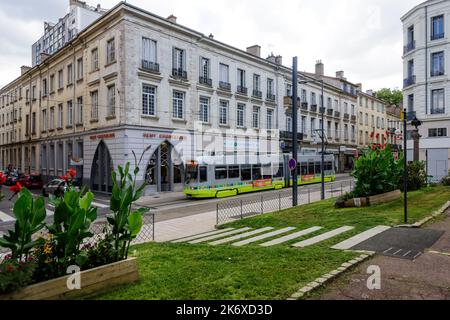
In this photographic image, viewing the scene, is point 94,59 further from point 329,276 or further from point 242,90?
point 329,276

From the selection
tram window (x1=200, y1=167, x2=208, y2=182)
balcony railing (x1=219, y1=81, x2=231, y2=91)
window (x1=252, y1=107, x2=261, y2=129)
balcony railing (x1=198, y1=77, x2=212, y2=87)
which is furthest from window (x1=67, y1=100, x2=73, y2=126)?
window (x1=252, y1=107, x2=261, y2=129)

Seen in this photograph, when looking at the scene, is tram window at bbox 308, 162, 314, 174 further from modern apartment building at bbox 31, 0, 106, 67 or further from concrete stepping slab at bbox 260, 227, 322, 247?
modern apartment building at bbox 31, 0, 106, 67

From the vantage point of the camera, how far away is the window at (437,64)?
99.8ft

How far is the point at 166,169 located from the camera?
26.8 meters

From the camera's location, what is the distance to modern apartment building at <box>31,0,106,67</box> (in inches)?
1486

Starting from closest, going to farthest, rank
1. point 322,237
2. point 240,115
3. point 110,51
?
point 322,237 → point 110,51 → point 240,115

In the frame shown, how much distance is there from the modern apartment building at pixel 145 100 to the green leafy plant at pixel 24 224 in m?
16.7

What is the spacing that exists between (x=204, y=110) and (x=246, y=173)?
26.0 ft

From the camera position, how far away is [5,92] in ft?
168

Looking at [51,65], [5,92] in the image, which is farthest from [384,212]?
[5,92]

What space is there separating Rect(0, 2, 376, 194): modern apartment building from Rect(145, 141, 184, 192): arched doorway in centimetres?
8

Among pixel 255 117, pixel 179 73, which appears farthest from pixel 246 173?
pixel 255 117

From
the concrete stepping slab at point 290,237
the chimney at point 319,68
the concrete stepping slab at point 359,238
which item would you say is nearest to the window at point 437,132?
the chimney at point 319,68
